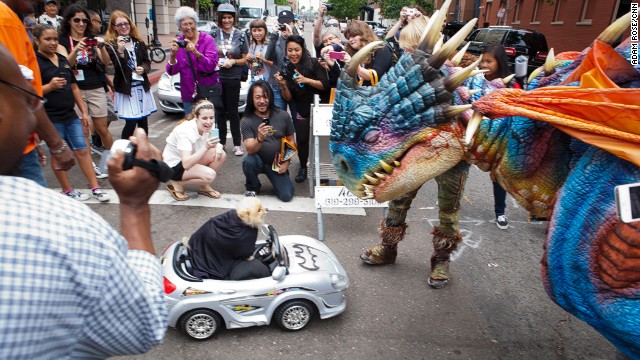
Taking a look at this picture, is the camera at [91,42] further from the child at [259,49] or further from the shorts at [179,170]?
the child at [259,49]

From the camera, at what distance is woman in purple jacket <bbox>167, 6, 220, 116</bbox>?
19.2 feet

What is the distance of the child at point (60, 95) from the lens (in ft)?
14.6

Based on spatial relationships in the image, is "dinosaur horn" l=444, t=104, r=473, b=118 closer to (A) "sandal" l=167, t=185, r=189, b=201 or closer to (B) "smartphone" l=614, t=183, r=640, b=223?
(B) "smartphone" l=614, t=183, r=640, b=223

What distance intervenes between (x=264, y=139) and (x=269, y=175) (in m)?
0.50

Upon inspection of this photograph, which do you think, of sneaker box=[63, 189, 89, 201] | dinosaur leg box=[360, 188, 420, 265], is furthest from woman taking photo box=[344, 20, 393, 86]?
sneaker box=[63, 189, 89, 201]

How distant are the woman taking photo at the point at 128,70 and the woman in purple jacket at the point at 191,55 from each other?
0.47 meters

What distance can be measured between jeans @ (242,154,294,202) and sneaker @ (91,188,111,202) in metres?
1.68

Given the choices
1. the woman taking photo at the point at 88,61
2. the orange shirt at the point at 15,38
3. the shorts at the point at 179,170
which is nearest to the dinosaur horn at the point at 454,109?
the orange shirt at the point at 15,38

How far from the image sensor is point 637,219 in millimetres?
1507

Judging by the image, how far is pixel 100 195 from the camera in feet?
16.1

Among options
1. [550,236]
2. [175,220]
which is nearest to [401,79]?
[550,236]

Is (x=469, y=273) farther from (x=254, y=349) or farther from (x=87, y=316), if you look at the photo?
(x=87, y=316)

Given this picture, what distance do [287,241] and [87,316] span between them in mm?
2493

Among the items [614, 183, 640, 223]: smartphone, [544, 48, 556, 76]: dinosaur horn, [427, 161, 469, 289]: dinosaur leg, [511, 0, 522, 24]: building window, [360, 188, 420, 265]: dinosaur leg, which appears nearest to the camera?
[614, 183, 640, 223]: smartphone
